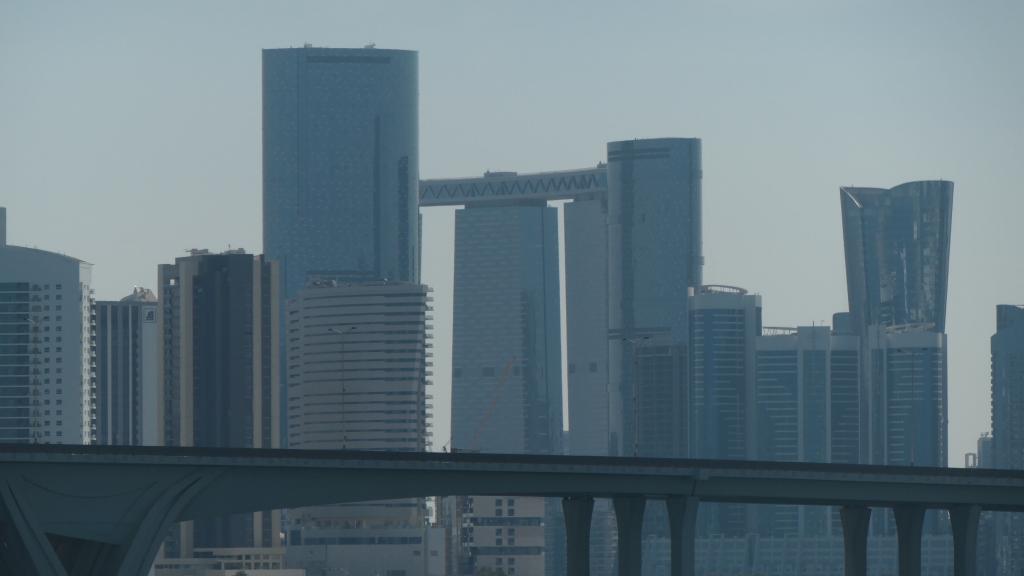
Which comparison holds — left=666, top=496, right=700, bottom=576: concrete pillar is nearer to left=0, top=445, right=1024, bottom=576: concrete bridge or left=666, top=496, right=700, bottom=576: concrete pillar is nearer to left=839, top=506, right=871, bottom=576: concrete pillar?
left=0, top=445, right=1024, bottom=576: concrete bridge

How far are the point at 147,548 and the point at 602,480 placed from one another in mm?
33598

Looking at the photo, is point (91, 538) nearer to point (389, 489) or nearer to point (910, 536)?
point (389, 489)

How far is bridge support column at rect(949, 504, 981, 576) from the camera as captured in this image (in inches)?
6412

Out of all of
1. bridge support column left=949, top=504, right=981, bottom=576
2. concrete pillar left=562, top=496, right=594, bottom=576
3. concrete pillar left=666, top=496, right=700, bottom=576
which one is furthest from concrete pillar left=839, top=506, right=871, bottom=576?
concrete pillar left=562, top=496, right=594, bottom=576

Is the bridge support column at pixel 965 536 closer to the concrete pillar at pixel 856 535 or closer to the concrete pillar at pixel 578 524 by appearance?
the concrete pillar at pixel 856 535

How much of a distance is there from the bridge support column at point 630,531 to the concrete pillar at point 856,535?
56.8ft

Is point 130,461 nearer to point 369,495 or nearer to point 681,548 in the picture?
point 369,495

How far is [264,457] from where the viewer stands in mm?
141500

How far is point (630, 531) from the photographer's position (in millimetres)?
160250

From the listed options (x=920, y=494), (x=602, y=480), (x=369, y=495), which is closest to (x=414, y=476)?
(x=369, y=495)

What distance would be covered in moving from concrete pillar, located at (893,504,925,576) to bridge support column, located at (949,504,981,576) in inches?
102

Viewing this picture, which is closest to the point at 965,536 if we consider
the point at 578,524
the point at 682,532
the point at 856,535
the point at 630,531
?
the point at 856,535

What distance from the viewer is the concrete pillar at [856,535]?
169875mm

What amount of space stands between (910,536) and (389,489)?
39.9m
